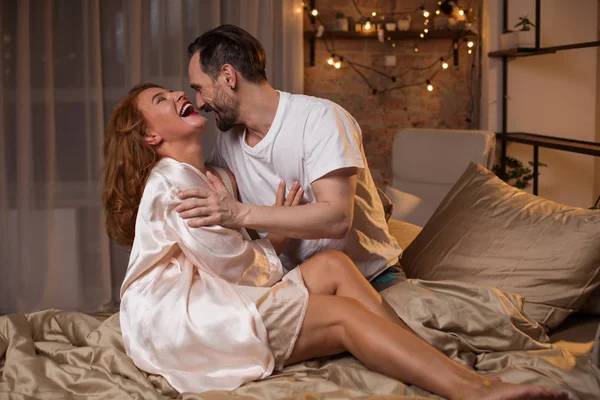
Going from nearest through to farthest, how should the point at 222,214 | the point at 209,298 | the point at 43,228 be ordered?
the point at 209,298
the point at 222,214
the point at 43,228

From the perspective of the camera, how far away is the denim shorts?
214 centimetres

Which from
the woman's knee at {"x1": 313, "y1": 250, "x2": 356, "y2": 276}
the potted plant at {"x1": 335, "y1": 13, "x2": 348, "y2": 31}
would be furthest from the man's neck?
the potted plant at {"x1": 335, "y1": 13, "x2": 348, "y2": 31}

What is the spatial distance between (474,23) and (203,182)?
9.63 feet

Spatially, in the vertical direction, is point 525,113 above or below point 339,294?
above

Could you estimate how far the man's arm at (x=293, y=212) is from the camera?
1.86 metres

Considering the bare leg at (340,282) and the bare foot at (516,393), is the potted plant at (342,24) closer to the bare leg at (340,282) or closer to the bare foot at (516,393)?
the bare leg at (340,282)

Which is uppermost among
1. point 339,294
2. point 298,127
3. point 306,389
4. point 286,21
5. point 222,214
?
point 286,21

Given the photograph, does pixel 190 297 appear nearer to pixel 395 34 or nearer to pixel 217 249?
pixel 217 249

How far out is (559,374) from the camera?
165 centimetres

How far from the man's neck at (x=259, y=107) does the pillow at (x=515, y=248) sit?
25.4 inches

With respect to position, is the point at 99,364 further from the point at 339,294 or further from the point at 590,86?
the point at 590,86

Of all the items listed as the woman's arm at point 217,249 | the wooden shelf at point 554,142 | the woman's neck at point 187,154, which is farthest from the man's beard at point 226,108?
the wooden shelf at point 554,142

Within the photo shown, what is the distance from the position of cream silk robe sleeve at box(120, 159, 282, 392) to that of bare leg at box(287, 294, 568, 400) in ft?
0.44

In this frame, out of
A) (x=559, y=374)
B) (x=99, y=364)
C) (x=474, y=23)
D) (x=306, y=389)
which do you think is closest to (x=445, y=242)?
(x=559, y=374)
